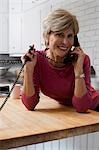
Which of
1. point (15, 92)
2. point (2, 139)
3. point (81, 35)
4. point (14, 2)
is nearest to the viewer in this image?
point (2, 139)

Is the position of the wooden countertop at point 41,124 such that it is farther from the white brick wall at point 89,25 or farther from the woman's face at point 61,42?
the white brick wall at point 89,25

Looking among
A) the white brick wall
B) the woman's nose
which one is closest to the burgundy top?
the woman's nose

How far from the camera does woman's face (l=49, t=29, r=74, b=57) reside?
1239 millimetres

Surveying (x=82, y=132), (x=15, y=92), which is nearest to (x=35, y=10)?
(x=15, y=92)

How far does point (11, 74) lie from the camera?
3963 millimetres

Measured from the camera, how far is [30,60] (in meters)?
1.29

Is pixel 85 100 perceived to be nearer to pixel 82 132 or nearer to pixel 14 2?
pixel 82 132

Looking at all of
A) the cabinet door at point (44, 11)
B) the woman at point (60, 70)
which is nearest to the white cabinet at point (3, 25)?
the cabinet door at point (44, 11)

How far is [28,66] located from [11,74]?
2.73 metres

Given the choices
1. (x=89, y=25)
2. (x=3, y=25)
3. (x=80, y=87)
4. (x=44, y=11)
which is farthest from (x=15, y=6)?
(x=80, y=87)

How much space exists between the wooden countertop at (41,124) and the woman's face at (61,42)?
287 millimetres

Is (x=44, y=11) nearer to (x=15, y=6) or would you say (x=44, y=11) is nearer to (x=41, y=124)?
(x=15, y=6)

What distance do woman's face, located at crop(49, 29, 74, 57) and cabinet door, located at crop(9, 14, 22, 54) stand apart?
2.72m

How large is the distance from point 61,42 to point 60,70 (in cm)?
16
